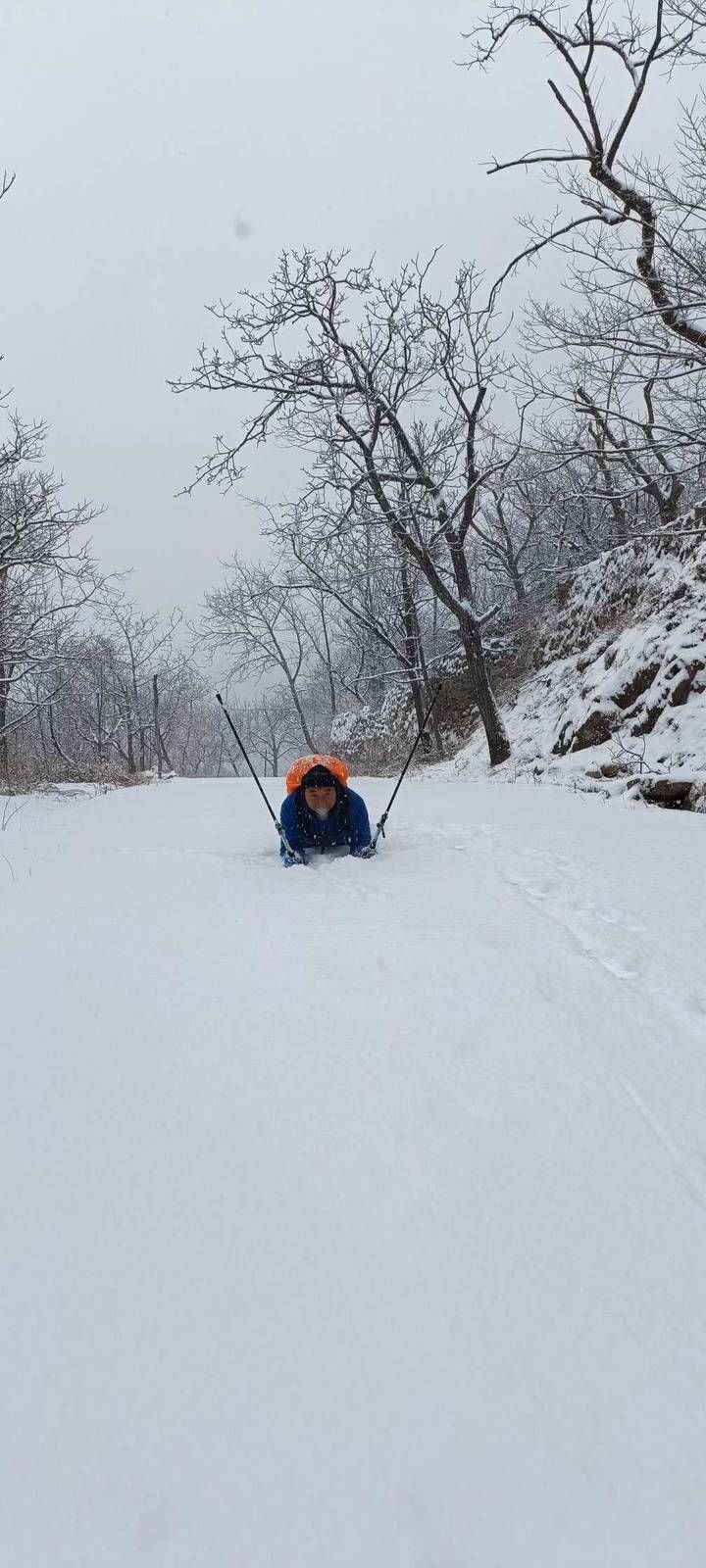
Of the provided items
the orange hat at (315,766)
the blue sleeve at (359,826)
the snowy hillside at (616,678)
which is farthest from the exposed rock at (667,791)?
the orange hat at (315,766)

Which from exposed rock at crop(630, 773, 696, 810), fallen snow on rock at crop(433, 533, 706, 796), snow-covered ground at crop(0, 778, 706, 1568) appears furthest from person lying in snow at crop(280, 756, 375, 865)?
fallen snow on rock at crop(433, 533, 706, 796)

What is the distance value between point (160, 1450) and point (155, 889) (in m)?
3.16

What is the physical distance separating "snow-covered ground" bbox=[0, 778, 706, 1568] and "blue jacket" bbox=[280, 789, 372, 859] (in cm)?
248

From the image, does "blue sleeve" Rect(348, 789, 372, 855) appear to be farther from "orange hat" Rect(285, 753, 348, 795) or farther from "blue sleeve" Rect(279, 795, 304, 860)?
"blue sleeve" Rect(279, 795, 304, 860)

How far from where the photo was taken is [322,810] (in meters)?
5.71

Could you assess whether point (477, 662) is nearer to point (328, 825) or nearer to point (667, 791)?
point (667, 791)

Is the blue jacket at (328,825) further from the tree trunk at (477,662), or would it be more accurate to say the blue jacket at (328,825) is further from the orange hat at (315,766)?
the tree trunk at (477,662)

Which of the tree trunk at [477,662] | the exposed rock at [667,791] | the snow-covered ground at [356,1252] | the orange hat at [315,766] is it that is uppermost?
the tree trunk at [477,662]

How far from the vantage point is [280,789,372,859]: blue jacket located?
5.45 meters

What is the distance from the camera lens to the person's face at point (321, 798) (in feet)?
18.4

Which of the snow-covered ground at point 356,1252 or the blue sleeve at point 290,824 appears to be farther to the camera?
the blue sleeve at point 290,824

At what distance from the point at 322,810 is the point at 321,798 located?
4.8 inches

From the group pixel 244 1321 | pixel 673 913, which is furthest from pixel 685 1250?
pixel 673 913

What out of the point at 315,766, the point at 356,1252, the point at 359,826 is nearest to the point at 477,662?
the point at 315,766
